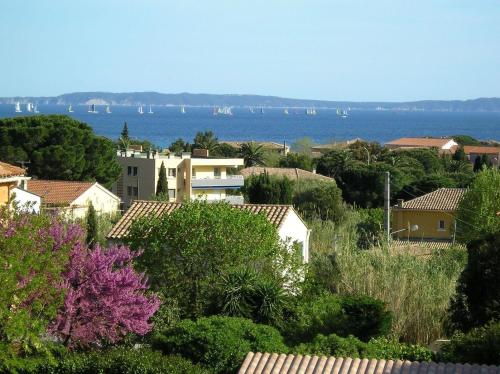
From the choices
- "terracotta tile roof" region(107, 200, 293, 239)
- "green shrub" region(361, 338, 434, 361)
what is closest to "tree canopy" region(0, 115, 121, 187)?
"terracotta tile roof" region(107, 200, 293, 239)

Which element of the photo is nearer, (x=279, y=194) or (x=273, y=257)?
(x=273, y=257)

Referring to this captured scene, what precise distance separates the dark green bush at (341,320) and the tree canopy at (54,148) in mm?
43451

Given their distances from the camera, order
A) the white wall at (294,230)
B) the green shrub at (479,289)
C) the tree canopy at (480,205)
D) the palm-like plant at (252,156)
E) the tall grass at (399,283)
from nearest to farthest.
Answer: the green shrub at (479,289) → the tall grass at (399,283) → the white wall at (294,230) → the tree canopy at (480,205) → the palm-like plant at (252,156)

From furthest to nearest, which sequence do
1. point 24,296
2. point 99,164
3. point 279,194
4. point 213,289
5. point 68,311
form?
point 99,164 → point 279,194 → point 213,289 → point 68,311 → point 24,296

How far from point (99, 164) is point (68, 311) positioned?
155 ft

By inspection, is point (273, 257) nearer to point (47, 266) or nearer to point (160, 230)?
point (160, 230)

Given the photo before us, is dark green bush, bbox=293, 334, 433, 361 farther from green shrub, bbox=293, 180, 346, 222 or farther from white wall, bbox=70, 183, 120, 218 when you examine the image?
green shrub, bbox=293, 180, 346, 222

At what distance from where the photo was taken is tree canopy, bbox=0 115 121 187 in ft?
207

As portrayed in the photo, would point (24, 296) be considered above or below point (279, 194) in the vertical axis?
above

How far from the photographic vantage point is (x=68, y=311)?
760 inches

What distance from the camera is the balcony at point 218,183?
240 feet

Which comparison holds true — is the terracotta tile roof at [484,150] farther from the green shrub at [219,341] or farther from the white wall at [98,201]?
the green shrub at [219,341]

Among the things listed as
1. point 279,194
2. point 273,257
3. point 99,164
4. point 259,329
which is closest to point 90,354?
point 259,329

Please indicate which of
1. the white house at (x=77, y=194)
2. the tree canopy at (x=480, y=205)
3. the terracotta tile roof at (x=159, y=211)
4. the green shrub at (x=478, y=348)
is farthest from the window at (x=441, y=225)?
the green shrub at (x=478, y=348)
